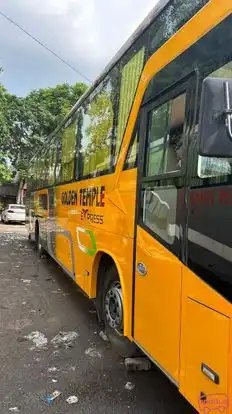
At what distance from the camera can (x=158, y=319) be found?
9.86 feet

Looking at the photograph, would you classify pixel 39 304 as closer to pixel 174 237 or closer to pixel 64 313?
pixel 64 313

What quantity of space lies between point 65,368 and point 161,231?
80.7 inches

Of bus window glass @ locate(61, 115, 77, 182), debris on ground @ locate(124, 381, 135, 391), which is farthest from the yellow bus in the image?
bus window glass @ locate(61, 115, 77, 182)

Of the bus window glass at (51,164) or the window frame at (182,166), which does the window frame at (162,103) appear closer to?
the window frame at (182,166)

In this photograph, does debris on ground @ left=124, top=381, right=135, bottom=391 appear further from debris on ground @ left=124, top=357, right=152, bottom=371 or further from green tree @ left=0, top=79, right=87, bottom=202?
green tree @ left=0, top=79, right=87, bottom=202

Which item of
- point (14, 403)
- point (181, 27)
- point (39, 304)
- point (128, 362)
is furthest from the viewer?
point (39, 304)

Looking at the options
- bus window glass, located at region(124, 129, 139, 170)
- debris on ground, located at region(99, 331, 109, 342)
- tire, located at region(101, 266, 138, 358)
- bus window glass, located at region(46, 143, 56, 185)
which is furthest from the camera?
bus window glass, located at region(46, 143, 56, 185)

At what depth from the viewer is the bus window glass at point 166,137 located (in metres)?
2.84

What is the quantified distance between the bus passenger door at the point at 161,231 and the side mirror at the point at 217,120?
74cm

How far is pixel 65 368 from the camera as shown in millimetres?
4180

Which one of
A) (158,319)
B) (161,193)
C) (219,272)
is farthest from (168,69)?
(158,319)

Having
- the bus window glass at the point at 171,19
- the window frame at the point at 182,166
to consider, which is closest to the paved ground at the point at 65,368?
the window frame at the point at 182,166

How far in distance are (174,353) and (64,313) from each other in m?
3.65

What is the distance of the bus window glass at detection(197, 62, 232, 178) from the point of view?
2.27 m
